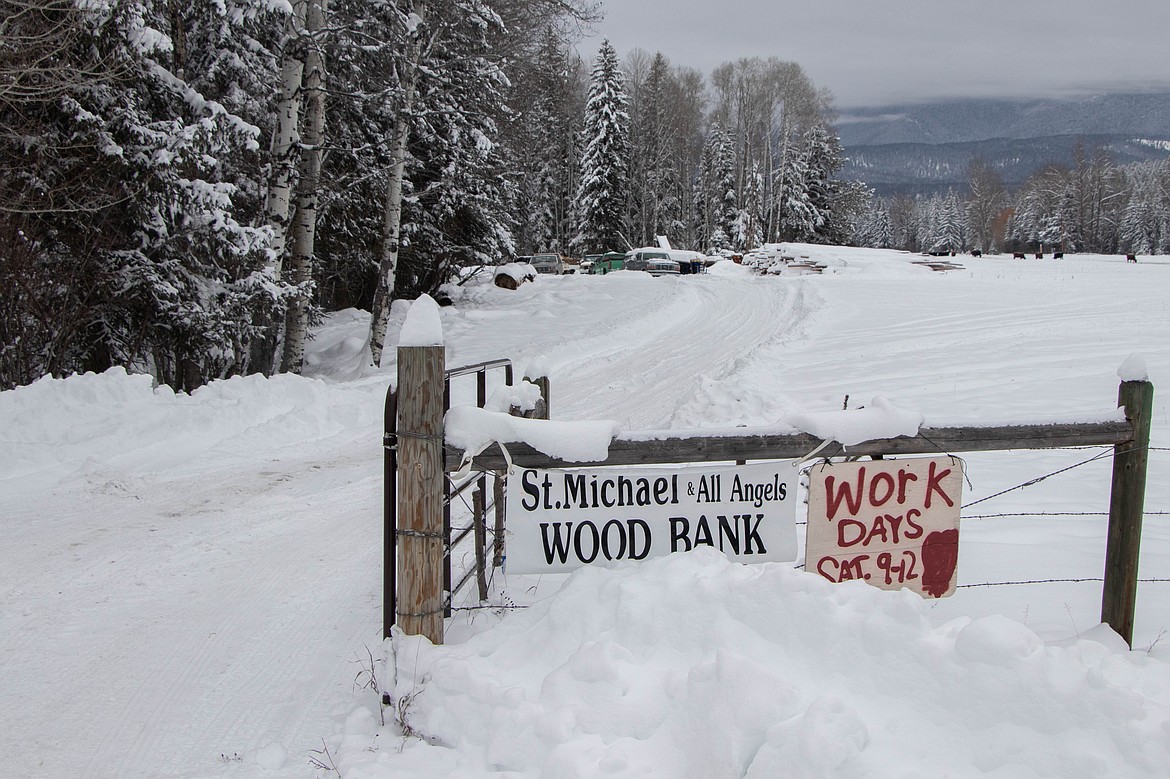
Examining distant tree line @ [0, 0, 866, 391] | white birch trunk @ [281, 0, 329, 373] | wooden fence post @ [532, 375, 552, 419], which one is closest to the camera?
wooden fence post @ [532, 375, 552, 419]

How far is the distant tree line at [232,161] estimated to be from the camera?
10930 mm

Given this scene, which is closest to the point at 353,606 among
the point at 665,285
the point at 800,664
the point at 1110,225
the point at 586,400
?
the point at 800,664

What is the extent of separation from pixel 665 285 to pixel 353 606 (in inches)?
1024

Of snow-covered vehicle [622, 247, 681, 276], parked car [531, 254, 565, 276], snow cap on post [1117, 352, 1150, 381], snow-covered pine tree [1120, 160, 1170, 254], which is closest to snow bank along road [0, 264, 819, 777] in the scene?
snow cap on post [1117, 352, 1150, 381]

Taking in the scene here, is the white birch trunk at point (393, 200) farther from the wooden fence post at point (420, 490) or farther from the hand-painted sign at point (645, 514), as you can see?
the hand-painted sign at point (645, 514)

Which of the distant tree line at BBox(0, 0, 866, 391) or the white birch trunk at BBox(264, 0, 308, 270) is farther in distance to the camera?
the white birch trunk at BBox(264, 0, 308, 270)

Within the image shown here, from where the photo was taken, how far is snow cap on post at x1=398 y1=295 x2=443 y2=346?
3.54m

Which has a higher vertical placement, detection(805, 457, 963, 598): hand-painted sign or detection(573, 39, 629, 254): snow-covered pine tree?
detection(573, 39, 629, 254): snow-covered pine tree

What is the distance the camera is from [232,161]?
13758 millimetres

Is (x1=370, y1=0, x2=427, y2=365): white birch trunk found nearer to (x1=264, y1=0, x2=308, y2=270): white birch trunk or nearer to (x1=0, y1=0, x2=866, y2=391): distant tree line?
(x1=0, y1=0, x2=866, y2=391): distant tree line

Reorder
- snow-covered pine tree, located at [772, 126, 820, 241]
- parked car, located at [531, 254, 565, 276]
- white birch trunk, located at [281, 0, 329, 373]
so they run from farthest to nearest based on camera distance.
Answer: snow-covered pine tree, located at [772, 126, 820, 241] → parked car, located at [531, 254, 565, 276] → white birch trunk, located at [281, 0, 329, 373]

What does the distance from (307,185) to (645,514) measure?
12.3 meters

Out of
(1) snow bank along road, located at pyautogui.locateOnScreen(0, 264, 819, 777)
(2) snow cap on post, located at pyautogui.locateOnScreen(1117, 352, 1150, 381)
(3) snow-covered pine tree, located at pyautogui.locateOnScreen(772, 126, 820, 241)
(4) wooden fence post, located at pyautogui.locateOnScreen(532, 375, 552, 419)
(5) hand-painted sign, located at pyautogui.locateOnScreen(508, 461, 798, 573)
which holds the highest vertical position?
(3) snow-covered pine tree, located at pyautogui.locateOnScreen(772, 126, 820, 241)

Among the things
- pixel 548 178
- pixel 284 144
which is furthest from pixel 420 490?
pixel 548 178
